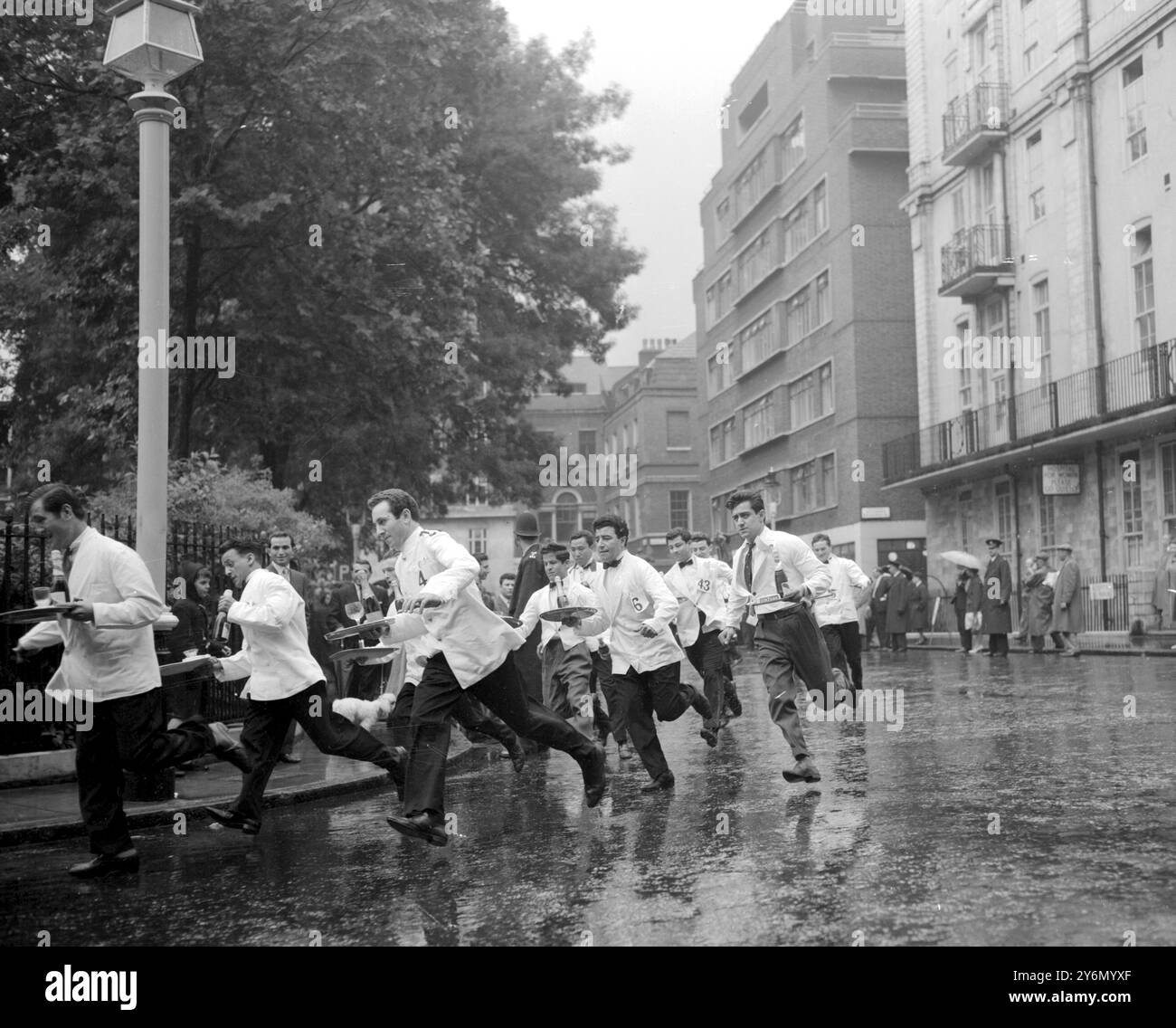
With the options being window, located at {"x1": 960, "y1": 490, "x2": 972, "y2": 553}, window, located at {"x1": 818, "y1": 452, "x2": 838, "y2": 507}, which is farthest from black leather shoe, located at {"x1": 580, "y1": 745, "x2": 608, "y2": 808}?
window, located at {"x1": 818, "y1": 452, "x2": 838, "y2": 507}

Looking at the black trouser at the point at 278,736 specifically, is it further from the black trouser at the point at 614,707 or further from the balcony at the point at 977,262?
the balcony at the point at 977,262

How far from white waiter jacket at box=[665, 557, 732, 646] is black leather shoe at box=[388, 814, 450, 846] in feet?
19.1

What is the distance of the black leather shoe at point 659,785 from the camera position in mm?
9430

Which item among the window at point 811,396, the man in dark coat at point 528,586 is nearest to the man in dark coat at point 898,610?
the window at point 811,396

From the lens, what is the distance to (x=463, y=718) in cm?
A: 787

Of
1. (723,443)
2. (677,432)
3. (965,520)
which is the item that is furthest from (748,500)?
(677,432)

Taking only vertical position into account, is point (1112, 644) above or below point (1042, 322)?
below

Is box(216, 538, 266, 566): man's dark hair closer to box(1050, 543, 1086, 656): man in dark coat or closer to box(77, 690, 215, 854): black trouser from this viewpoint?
box(77, 690, 215, 854): black trouser

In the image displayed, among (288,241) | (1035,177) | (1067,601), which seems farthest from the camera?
(1035,177)

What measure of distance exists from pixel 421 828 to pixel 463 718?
0.88 metres

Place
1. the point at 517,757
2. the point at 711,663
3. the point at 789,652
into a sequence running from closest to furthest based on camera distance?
the point at 789,652 → the point at 517,757 → the point at 711,663

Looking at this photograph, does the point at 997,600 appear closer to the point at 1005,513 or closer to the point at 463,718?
the point at 1005,513
